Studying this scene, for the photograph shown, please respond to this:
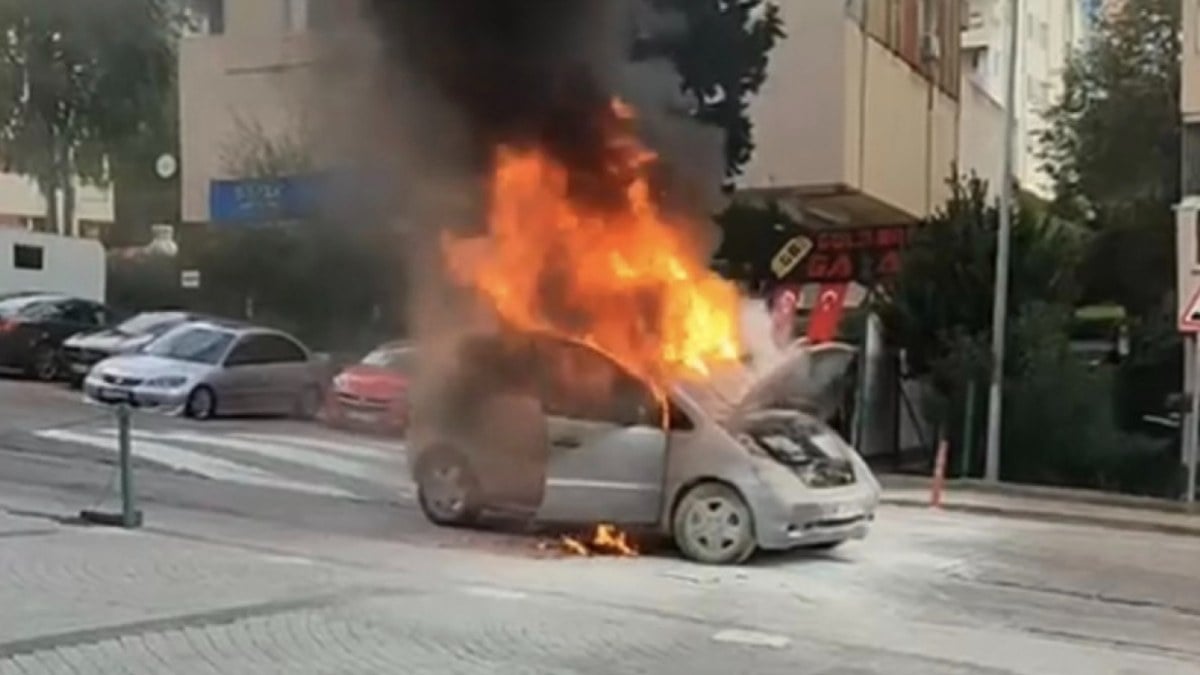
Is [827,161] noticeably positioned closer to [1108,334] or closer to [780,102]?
[780,102]

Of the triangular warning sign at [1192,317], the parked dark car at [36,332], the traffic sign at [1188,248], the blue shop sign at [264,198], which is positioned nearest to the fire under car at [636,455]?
the blue shop sign at [264,198]

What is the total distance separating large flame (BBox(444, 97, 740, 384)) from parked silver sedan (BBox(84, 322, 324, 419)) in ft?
28.7

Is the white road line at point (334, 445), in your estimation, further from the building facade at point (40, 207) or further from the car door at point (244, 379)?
the building facade at point (40, 207)

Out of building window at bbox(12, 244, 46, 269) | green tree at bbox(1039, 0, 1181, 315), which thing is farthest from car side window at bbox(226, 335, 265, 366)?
green tree at bbox(1039, 0, 1181, 315)

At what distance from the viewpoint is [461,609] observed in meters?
8.67

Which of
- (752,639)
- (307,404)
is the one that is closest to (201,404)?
(307,404)

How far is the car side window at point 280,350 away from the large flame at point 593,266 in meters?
9.12

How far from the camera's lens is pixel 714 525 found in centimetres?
1113

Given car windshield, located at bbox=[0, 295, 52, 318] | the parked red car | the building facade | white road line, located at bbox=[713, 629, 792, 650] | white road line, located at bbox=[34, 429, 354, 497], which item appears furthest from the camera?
the building facade

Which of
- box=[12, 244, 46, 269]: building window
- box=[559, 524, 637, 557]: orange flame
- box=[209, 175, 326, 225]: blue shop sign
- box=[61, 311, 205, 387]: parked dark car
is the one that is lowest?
box=[559, 524, 637, 557]: orange flame

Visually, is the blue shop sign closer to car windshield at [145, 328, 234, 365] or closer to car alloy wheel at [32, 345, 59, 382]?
car windshield at [145, 328, 234, 365]

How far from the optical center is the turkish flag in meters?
17.9

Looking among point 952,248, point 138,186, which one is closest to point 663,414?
point 952,248

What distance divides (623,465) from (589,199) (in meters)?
2.75
